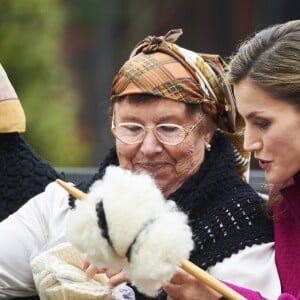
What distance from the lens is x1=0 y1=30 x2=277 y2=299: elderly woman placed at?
2.84 metres

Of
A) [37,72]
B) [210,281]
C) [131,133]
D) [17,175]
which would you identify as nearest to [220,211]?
[131,133]

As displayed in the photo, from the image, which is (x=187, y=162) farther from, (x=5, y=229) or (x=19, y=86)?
(x=19, y=86)

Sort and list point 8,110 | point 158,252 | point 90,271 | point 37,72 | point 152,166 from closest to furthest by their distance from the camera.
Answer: point 158,252, point 90,271, point 152,166, point 8,110, point 37,72

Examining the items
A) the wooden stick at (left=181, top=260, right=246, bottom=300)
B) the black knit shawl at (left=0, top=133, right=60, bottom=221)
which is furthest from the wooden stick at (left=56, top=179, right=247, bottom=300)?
the black knit shawl at (left=0, top=133, right=60, bottom=221)

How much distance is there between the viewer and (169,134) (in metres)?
2.99

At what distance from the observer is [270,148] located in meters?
2.56

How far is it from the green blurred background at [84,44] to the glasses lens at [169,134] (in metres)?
4.42

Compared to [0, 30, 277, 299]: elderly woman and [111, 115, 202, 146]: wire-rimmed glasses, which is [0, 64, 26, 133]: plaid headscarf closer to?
[0, 30, 277, 299]: elderly woman

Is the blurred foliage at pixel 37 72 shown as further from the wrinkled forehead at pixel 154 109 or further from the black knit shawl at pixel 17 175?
the wrinkled forehead at pixel 154 109

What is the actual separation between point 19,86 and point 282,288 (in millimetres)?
4963

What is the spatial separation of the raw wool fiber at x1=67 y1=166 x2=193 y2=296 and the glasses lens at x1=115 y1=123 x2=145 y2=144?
2.02ft

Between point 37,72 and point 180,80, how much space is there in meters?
4.55

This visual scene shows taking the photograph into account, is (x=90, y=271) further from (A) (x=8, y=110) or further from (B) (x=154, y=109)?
(A) (x=8, y=110)

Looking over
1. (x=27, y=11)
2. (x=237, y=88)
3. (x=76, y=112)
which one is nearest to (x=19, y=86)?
(x=27, y=11)
